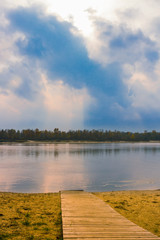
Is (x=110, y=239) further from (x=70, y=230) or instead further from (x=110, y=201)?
(x=110, y=201)

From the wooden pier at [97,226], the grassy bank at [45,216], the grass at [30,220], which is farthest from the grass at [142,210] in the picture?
the grass at [30,220]

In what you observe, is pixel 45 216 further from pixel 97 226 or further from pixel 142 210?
pixel 142 210

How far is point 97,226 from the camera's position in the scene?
894 centimetres

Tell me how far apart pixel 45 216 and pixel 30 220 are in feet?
3.76

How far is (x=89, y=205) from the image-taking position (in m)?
12.9

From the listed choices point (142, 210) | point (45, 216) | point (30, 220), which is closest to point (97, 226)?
point (30, 220)

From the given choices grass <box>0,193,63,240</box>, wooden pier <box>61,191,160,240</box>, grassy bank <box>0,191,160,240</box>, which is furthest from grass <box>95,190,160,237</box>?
grass <box>0,193,63,240</box>

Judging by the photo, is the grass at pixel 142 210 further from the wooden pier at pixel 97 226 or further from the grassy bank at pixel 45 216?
the wooden pier at pixel 97 226

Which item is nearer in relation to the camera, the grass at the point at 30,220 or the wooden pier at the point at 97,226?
the wooden pier at the point at 97,226

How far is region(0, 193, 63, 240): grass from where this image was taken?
29.7ft

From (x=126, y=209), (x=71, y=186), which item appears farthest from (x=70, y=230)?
(x=71, y=186)

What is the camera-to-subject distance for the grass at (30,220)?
29.7ft

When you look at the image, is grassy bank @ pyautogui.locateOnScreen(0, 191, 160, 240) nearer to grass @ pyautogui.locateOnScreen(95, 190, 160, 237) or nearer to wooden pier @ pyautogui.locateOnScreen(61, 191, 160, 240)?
grass @ pyautogui.locateOnScreen(95, 190, 160, 237)

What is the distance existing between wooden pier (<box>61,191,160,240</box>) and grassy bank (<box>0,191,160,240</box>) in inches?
30.0
